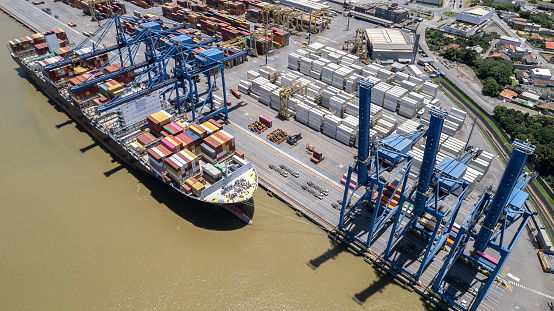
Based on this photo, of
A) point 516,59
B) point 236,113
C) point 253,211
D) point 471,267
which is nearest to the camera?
point 471,267

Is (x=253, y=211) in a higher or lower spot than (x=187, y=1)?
lower

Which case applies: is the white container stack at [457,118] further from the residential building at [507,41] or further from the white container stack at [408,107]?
the residential building at [507,41]

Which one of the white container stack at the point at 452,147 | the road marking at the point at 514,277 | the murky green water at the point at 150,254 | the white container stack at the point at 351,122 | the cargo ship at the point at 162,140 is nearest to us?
the murky green water at the point at 150,254

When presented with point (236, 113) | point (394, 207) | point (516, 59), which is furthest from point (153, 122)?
point (516, 59)

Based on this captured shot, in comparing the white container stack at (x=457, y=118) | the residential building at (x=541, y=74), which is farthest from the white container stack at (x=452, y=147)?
the residential building at (x=541, y=74)

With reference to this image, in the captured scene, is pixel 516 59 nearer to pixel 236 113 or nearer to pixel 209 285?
pixel 236 113

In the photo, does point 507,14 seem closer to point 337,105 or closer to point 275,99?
point 337,105
